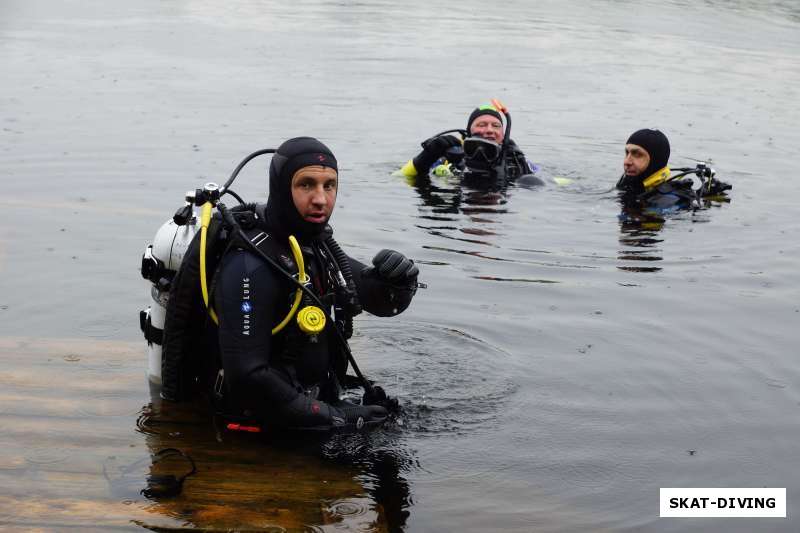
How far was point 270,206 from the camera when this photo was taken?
4402 mm

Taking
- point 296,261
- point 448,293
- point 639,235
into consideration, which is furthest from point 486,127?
point 296,261

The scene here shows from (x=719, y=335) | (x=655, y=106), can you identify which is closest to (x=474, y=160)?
(x=719, y=335)

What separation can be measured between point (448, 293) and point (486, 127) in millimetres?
3536

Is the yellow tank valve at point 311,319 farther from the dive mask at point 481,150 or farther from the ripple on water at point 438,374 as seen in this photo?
the dive mask at point 481,150

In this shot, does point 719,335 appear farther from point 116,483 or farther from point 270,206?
point 116,483

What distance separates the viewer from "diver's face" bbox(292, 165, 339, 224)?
168 inches

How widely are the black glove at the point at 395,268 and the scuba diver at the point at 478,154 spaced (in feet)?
19.1

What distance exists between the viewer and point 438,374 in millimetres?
5785

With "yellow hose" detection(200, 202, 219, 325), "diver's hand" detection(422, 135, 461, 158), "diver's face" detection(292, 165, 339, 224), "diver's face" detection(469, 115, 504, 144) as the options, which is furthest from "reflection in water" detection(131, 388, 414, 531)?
"diver's face" detection(469, 115, 504, 144)

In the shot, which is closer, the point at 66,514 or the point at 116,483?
the point at 66,514

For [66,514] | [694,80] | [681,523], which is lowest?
[681,523]

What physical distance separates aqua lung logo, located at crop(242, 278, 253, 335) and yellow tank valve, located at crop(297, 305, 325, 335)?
20 centimetres

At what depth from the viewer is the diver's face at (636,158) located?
9.96 metres

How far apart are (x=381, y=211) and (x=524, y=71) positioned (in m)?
9.51
